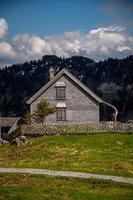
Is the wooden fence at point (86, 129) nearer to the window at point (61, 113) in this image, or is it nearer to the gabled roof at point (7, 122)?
the window at point (61, 113)

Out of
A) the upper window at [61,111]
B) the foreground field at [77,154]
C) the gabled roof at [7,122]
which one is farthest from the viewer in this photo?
the gabled roof at [7,122]

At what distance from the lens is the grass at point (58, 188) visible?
64.9ft

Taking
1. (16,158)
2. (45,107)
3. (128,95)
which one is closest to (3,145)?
(16,158)

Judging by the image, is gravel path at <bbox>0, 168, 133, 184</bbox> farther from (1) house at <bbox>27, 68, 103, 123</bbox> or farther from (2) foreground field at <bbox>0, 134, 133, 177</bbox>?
(1) house at <bbox>27, 68, 103, 123</bbox>

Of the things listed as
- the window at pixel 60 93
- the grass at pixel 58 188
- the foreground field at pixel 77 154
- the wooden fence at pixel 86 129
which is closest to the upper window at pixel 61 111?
the window at pixel 60 93

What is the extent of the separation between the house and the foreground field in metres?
17.8

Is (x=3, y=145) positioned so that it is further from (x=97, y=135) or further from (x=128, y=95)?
(x=128, y=95)

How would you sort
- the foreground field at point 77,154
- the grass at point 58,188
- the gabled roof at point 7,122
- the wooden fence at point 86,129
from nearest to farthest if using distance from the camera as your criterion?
the grass at point 58,188
the foreground field at point 77,154
the wooden fence at point 86,129
the gabled roof at point 7,122

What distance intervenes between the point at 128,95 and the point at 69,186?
159088mm

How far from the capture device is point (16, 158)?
33094 millimetres

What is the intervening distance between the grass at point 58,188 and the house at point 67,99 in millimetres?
33920

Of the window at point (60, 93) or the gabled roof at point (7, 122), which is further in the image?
the gabled roof at point (7, 122)

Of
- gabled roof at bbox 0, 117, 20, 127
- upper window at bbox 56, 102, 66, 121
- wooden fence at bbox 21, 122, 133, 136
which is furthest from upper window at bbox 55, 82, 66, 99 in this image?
wooden fence at bbox 21, 122, 133, 136

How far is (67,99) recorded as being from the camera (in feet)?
195
